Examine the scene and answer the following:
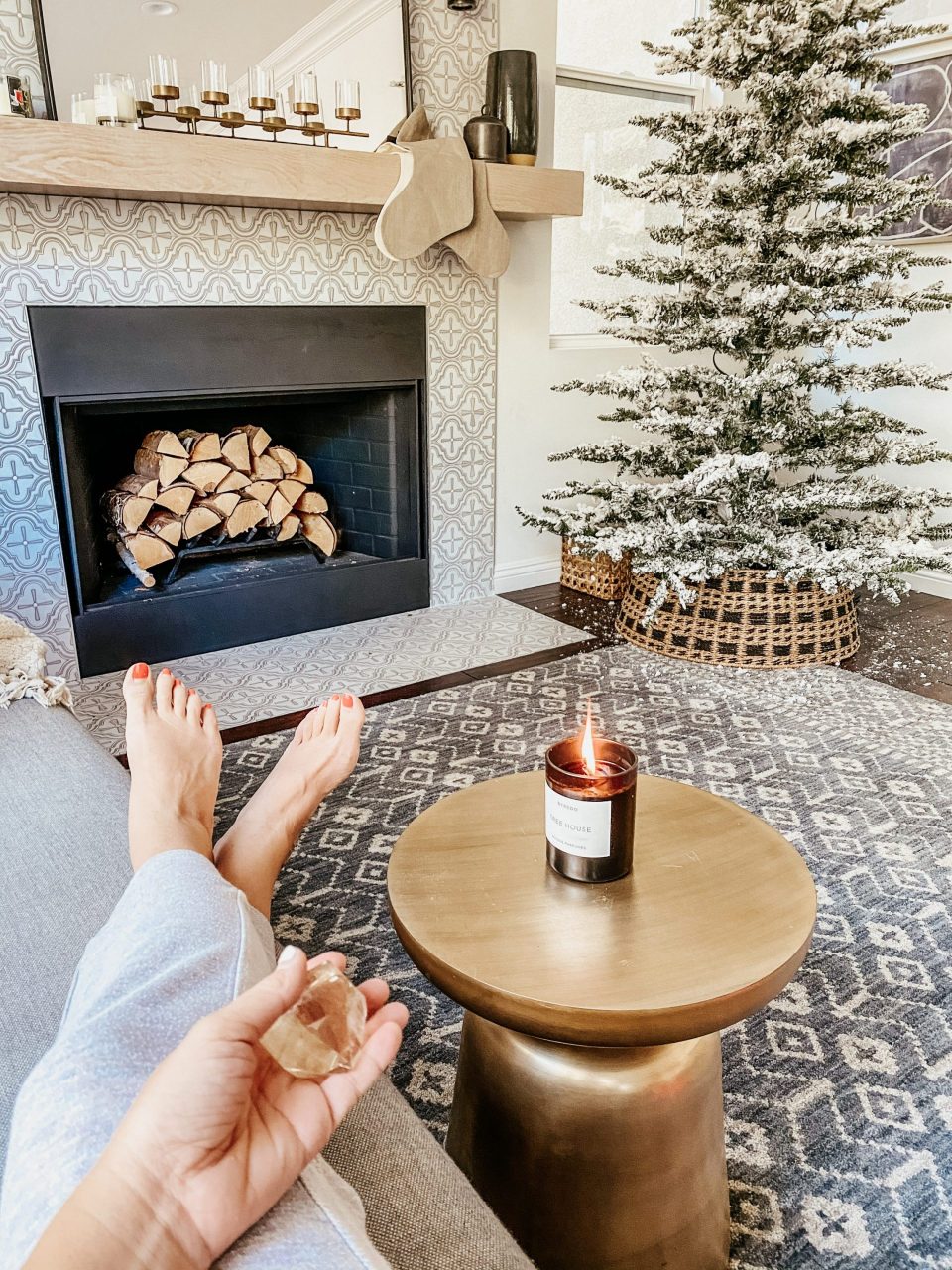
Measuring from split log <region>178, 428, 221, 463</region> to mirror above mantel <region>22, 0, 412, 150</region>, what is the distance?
2.81 feet

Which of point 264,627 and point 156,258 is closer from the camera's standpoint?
point 156,258

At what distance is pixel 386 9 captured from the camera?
263 cm

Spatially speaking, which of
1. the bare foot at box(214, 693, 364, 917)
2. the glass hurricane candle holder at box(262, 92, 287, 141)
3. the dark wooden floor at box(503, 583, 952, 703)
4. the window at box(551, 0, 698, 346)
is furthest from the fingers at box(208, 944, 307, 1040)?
the window at box(551, 0, 698, 346)

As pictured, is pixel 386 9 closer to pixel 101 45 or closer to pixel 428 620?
pixel 101 45

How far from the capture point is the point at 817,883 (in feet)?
5.39

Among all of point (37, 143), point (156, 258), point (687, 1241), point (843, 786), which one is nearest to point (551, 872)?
point (687, 1241)

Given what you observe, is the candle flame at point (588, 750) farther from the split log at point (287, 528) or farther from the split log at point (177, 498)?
the split log at point (287, 528)

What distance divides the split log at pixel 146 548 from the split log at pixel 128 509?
0.03 meters

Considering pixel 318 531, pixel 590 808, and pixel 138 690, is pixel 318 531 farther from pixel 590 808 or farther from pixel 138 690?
pixel 590 808

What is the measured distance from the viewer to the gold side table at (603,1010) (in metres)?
0.78

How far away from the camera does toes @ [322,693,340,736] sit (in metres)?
1.36

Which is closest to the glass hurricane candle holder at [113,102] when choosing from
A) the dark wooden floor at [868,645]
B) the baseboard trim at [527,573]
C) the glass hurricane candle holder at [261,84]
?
the glass hurricane candle holder at [261,84]

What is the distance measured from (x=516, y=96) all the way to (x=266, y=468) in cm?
136

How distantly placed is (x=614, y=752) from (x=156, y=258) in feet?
7.07
